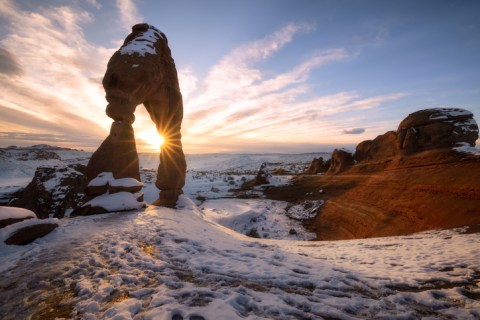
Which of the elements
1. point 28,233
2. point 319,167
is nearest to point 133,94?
point 28,233

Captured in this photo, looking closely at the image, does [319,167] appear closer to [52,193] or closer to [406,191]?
[406,191]

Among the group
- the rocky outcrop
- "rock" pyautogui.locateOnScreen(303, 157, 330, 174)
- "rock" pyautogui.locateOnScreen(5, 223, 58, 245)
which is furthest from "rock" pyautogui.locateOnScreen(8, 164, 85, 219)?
"rock" pyautogui.locateOnScreen(303, 157, 330, 174)

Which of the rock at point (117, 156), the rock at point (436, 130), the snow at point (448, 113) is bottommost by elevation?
the rock at point (117, 156)

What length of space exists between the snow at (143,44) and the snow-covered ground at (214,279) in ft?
33.3

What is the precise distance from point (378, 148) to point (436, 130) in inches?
284

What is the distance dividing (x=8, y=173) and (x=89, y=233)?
4656 cm

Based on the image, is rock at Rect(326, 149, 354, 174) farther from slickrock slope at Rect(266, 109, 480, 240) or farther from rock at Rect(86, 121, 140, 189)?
rock at Rect(86, 121, 140, 189)

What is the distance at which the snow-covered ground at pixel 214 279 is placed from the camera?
3377 millimetres

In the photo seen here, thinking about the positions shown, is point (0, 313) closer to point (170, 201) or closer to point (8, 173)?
point (170, 201)

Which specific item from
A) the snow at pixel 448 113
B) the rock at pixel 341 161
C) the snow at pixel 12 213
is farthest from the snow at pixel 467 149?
the snow at pixel 12 213

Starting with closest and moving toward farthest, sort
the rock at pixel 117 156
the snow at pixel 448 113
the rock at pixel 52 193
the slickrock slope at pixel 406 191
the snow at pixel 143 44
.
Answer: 1. the rock at pixel 117 156
2. the snow at pixel 143 44
3. the slickrock slope at pixel 406 191
4. the rock at pixel 52 193
5. the snow at pixel 448 113

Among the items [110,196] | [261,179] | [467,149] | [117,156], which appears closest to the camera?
[110,196]

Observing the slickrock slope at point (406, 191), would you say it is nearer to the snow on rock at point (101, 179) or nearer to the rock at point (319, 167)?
the rock at point (319, 167)

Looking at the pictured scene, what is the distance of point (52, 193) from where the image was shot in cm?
1445
